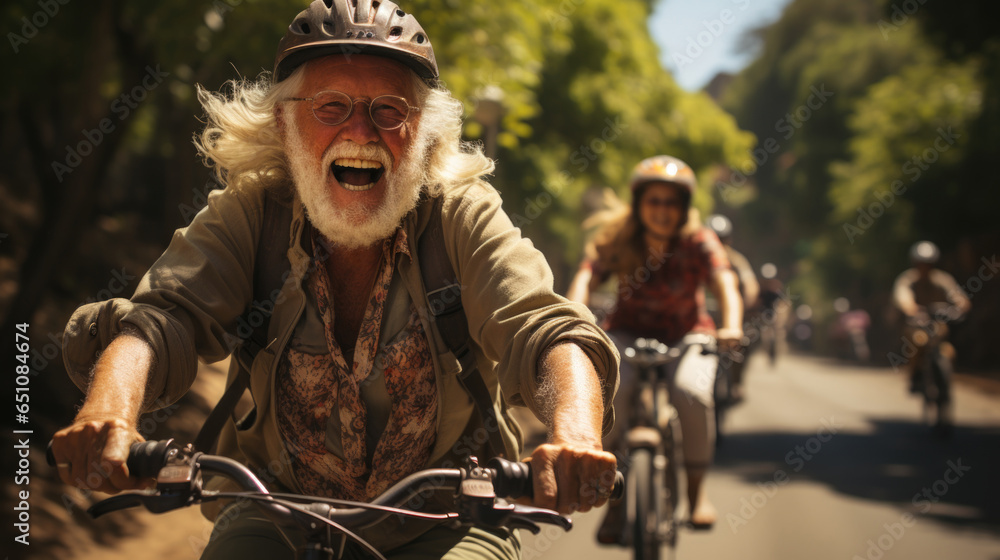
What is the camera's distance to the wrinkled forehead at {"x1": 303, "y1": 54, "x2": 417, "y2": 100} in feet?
7.57

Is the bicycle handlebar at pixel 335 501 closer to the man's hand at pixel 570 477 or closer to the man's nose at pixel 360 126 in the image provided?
the man's hand at pixel 570 477

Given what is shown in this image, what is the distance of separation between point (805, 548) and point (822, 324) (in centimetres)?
3732

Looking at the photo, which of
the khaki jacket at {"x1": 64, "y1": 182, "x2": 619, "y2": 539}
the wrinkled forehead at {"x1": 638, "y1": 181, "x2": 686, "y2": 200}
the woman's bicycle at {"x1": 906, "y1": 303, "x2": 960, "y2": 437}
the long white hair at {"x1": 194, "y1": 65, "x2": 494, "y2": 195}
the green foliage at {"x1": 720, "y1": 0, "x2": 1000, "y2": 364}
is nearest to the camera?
the khaki jacket at {"x1": 64, "y1": 182, "x2": 619, "y2": 539}

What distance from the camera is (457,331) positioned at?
2.31m

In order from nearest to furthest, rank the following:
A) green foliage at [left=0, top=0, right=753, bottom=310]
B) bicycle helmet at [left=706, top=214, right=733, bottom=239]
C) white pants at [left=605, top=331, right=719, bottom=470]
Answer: white pants at [left=605, top=331, right=719, bottom=470] → green foliage at [left=0, top=0, right=753, bottom=310] → bicycle helmet at [left=706, top=214, right=733, bottom=239]

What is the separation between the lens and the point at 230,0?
6438 mm

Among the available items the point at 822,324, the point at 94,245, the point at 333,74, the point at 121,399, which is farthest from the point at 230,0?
the point at 822,324

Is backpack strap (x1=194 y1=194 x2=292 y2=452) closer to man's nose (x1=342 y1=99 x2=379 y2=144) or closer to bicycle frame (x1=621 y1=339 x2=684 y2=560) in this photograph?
man's nose (x1=342 y1=99 x2=379 y2=144)

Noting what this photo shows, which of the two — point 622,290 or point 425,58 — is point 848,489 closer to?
point 622,290

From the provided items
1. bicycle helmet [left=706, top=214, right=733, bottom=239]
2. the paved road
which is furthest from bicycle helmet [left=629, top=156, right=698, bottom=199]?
bicycle helmet [left=706, top=214, right=733, bottom=239]

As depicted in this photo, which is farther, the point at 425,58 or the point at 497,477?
the point at 425,58

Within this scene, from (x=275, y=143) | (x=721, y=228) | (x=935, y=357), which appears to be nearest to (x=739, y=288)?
(x=721, y=228)

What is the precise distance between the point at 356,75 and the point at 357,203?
0.31 m

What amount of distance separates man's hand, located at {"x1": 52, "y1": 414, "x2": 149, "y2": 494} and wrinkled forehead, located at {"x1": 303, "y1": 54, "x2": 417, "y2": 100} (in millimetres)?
937
